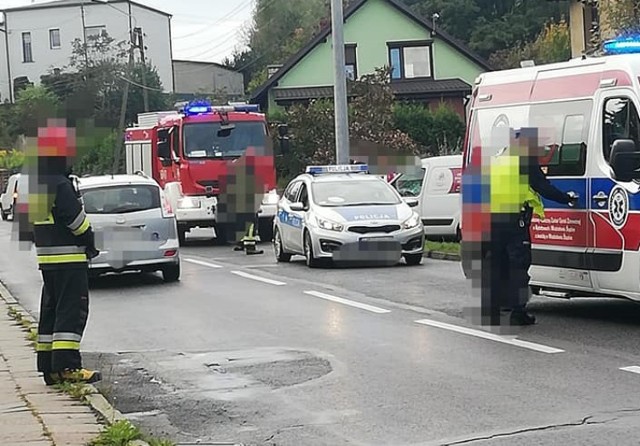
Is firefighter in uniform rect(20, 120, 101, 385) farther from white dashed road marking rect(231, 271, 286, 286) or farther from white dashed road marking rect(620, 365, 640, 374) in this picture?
white dashed road marking rect(231, 271, 286, 286)

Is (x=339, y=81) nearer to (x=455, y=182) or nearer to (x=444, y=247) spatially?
(x=455, y=182)

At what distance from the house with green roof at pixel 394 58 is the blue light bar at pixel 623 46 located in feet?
147

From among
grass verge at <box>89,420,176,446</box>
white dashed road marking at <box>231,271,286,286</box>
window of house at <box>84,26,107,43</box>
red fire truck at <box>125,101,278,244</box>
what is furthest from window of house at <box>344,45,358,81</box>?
grass verge at <box>89,420,176,446</box>

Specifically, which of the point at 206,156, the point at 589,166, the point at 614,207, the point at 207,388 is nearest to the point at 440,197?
the point at 206,156

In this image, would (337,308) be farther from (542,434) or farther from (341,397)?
(542,434)

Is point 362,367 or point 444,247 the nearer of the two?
point 362,367

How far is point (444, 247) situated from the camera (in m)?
21.5

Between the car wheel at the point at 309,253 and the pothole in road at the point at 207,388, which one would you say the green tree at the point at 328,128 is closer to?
the car wheel at the point at 309,253

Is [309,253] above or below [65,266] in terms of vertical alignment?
below

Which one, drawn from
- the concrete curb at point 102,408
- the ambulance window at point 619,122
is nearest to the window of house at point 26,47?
the ambulance window at point 619,122

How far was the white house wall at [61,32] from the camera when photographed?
86.6 m

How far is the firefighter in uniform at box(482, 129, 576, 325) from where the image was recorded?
37.8 feet

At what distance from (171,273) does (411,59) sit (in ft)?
138

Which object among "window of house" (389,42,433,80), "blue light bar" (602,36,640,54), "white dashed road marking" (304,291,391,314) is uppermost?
"window of house" (389,42,433,80)
